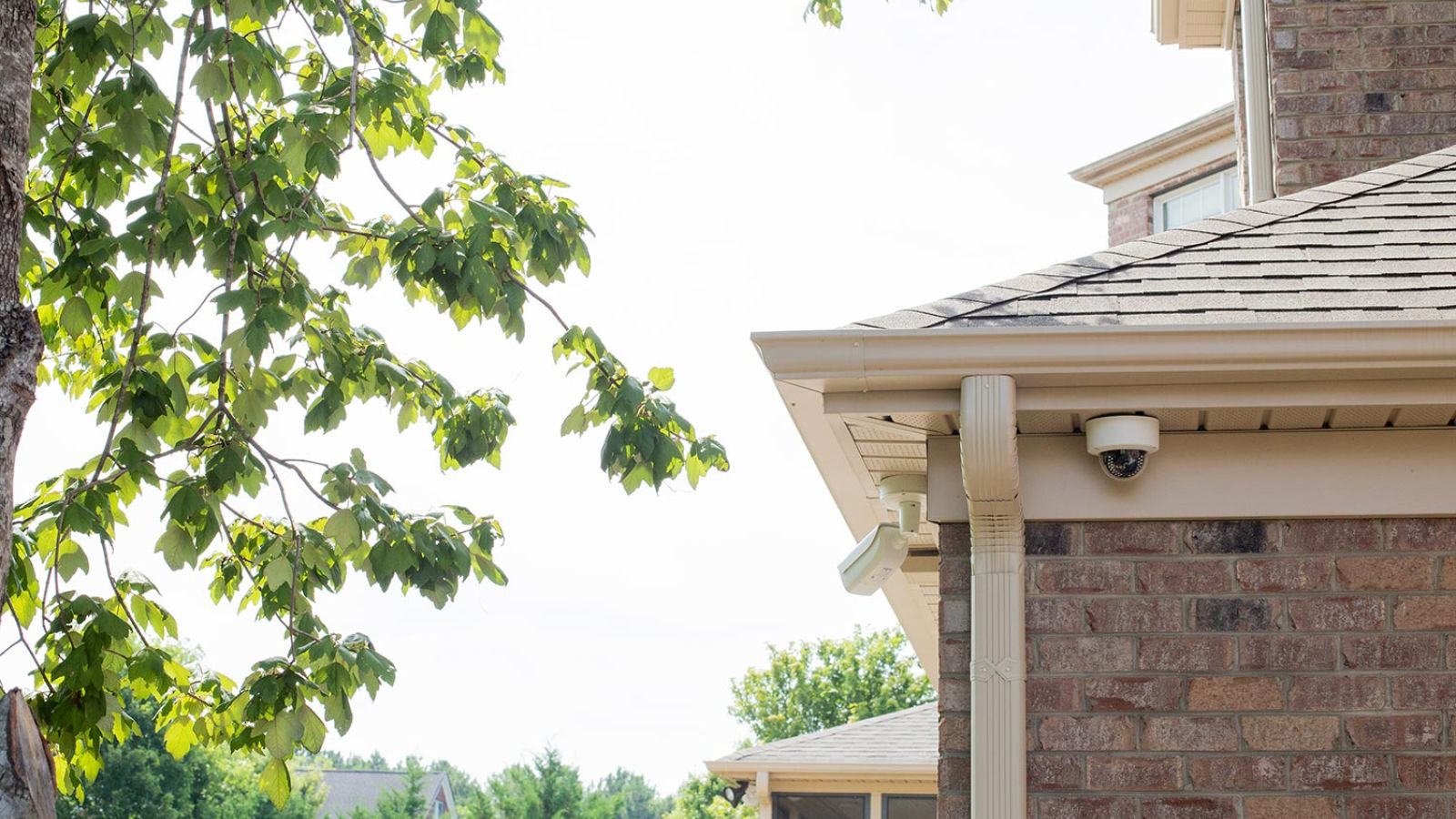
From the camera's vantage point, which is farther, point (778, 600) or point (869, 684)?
A: point (778, 600)

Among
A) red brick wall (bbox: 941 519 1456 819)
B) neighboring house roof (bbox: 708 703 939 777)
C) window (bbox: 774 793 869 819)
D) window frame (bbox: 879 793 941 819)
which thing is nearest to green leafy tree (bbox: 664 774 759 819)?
neighboring house roof (bbox: 708 703 939 777)

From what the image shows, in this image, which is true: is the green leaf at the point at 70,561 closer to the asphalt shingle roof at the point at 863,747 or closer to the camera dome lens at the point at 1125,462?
the camera dome lens at the point at 1125,462

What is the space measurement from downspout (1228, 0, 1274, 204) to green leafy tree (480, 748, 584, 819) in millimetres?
21231

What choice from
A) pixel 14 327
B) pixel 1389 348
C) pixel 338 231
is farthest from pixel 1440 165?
pixel 14 327

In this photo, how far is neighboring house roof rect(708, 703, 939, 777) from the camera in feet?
44.8

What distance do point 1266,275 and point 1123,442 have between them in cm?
86

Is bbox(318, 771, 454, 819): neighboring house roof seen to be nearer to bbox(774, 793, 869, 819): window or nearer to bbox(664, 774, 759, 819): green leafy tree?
bbox(664, 774, 759, 819): green leafy tree

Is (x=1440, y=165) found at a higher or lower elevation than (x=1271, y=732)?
higher

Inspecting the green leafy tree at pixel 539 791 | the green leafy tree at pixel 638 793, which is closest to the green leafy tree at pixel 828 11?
the green leafy tree at pixel 539 791

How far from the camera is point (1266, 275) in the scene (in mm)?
3840

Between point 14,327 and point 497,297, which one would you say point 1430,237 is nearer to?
point 497,297

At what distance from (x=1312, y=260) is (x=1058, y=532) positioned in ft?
4.04

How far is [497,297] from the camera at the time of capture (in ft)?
15.9

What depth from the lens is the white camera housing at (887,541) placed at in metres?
4.04
